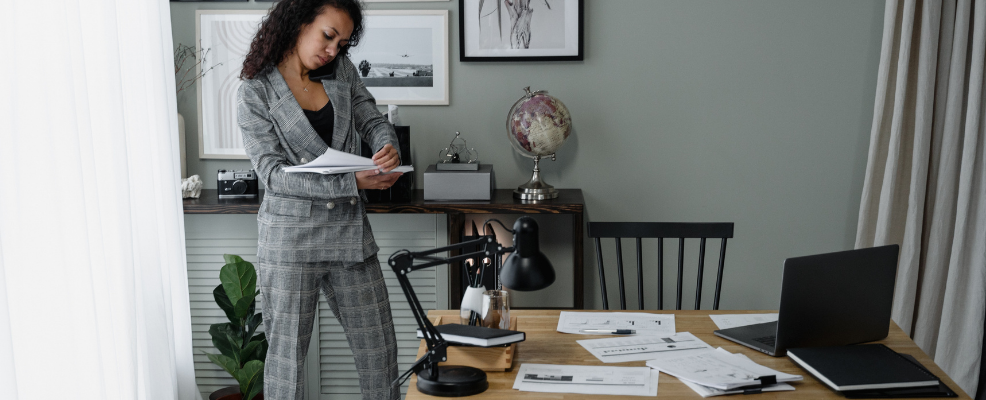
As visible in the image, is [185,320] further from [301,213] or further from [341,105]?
[341,105]

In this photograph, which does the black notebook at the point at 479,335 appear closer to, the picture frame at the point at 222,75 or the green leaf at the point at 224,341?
the green leaf at the point at 224,341

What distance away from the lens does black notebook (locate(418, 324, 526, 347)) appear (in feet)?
4.87

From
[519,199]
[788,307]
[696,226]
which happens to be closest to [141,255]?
[519,199]

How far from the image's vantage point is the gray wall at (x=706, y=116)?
9.60ft

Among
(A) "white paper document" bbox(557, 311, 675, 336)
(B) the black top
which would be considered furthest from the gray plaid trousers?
(A) "white paper document" bbox(557, 311, 675, 336)

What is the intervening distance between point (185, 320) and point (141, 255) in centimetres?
38

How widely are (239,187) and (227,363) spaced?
2.17 ft

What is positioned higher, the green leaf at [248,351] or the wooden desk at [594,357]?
the wooden desk at [594,357]

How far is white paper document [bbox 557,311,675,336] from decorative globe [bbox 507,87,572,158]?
3.13 ft

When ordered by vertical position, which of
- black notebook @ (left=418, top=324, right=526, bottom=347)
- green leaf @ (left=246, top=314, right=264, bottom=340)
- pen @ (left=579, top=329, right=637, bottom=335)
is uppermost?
black notebook @ (left=418, top=324, right=526, bottom=347)

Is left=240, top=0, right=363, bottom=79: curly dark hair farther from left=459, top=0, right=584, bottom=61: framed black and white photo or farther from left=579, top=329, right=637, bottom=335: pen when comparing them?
left=579, top=329, right=637, bottom=335: pen

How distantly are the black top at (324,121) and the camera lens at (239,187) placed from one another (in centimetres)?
79

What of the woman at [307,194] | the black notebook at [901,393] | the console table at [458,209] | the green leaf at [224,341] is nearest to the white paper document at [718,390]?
the black notebook at [901,393]

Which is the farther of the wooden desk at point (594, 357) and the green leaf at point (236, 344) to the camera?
the green leaf at point (236, 344)
